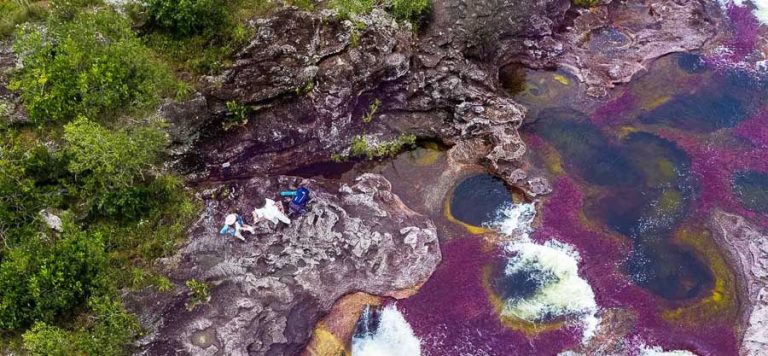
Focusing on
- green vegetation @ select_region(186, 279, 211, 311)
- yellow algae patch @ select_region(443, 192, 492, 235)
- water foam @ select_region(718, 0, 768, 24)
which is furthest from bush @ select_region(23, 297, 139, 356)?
water foam @ select_region(718, 0, 768, 24)

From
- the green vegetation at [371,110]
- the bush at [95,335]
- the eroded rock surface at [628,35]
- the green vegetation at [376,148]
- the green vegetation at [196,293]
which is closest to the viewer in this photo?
the bush at [95,335]

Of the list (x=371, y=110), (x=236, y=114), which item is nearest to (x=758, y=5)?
(x=371, y=110)

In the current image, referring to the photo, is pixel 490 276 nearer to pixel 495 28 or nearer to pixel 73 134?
pixel 495 28

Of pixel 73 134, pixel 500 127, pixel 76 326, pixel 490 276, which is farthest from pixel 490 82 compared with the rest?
pixel 76 326

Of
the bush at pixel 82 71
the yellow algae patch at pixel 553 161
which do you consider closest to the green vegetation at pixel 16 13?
the bush at pixel 82 71

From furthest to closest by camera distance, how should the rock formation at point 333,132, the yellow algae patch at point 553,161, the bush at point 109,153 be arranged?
the yellow algae patch at point 553,161, the rock formation at point 333,132, the bush at point 109,153

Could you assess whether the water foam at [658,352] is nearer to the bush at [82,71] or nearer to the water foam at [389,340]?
the water foam at [389,340]

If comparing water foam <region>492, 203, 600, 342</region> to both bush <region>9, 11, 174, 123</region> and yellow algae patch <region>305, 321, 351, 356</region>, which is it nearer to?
yellow algae patch <region>305, 321, 351, 356</region>
